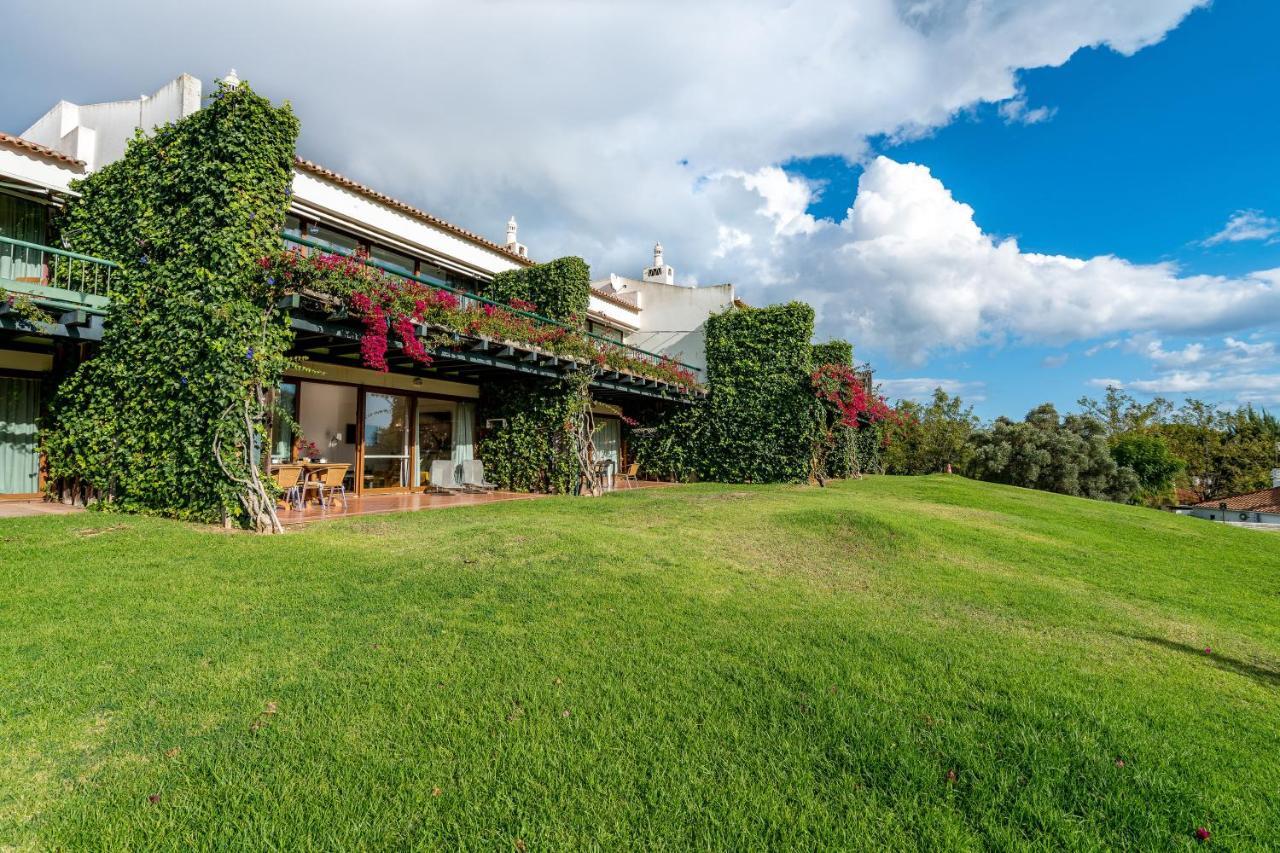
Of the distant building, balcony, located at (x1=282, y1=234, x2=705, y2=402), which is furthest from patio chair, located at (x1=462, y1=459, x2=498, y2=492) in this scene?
the distant building

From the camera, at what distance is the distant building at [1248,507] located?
41.8m

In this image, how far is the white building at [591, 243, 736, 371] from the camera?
20.6m

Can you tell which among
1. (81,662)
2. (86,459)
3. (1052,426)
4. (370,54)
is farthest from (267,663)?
(1052,426)

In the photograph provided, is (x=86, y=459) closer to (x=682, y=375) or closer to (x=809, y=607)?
(x=809, y=607)

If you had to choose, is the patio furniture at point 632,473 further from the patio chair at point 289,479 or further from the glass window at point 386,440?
the patio chair at point 289,479

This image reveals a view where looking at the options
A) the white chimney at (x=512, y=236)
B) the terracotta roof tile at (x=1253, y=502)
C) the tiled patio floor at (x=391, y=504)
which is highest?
the white chimney at (x=512, y=236)

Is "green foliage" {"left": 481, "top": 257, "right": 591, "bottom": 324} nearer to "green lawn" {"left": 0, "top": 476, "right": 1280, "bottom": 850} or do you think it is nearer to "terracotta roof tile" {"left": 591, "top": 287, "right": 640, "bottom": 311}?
"terracotta roof tile" {"left": 591, "top": 287, "right": 640, "bottom": 311}

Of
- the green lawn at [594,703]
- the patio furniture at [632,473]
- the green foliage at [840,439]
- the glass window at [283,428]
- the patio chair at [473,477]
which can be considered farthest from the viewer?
the green foliage at [840,439]

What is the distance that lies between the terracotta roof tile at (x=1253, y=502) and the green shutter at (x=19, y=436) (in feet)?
210

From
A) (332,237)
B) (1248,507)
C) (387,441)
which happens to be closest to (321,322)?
(332,237)

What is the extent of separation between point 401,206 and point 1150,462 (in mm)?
48740

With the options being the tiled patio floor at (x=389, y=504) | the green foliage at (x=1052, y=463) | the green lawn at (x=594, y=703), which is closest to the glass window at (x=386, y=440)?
the tiled patio floor at (x=389, y=504)

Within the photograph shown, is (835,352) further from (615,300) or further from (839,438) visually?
(615,300)

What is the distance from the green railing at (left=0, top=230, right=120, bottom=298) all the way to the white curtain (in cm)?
709
